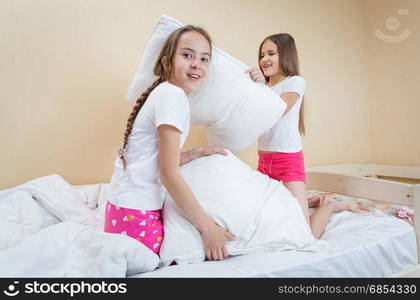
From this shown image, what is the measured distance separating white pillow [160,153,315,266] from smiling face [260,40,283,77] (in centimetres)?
58

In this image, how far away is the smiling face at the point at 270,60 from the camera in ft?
5.09

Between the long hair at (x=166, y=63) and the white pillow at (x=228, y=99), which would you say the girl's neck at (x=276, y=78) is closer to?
the white pillow at (x=228, y=99)

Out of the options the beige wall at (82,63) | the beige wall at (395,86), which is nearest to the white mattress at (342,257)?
the beige wall at (82,63)

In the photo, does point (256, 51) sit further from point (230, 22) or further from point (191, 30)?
point (191, 30)

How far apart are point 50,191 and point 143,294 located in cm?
65

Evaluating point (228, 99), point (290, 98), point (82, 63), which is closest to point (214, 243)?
point (228, 99)

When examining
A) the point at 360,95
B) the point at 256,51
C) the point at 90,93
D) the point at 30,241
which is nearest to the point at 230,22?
the point at 256,51

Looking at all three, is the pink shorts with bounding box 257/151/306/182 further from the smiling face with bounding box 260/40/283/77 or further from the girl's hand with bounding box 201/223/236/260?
the girl's hand with bounding box 201/223/236/260

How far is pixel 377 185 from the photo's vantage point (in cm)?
141

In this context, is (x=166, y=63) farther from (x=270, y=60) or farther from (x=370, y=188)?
(x=370, y=188)

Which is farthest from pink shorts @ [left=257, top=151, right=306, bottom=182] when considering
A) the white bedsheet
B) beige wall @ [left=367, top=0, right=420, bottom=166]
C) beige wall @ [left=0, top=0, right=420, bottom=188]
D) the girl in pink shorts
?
beige wall @ [left=367, top=0, right=420, bottom=166]

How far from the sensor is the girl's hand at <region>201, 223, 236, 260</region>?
938mm

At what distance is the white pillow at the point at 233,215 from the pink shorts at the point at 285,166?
310 mm

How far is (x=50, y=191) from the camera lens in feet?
4.17
